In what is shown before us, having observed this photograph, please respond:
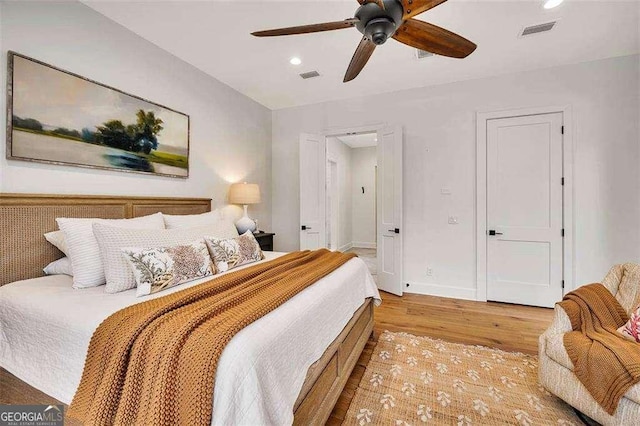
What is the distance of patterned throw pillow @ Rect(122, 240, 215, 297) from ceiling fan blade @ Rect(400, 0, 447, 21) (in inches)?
74.3

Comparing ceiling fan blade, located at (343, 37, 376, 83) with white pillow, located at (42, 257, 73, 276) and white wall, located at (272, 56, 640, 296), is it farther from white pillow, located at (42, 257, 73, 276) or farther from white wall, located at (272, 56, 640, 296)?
white pillow, located at (42, 257, 73, 276)

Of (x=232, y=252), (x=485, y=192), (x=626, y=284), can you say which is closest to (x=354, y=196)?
(x=485, y=192)

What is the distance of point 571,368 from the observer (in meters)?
1.52

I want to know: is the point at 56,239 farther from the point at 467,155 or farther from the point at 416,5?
the point at 467,155

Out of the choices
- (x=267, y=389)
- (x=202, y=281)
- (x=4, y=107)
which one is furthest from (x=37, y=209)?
(x=267, y=389)

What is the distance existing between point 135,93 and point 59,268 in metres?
1.58

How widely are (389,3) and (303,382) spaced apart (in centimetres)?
190

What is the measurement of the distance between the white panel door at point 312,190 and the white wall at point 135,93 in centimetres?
74

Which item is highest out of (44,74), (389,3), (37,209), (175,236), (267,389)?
(389,3)

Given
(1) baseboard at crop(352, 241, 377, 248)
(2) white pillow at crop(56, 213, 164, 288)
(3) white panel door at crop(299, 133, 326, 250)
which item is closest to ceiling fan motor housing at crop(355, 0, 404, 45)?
(2) white pillow at crop(56, 213, 164, 288)

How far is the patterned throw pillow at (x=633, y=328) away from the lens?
150cm

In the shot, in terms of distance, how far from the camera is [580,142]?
312 cm

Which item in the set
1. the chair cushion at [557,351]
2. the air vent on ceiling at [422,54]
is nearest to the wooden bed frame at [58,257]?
the chair cushion at [557,351]

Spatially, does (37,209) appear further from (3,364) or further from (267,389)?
(267,389)
